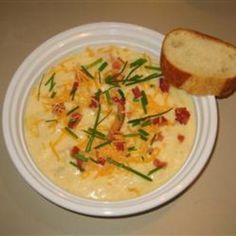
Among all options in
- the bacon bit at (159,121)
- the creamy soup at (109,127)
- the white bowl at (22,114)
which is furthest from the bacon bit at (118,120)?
the white bowl at (22,114)

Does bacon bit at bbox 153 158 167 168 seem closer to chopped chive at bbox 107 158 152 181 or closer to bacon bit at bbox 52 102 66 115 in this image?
chopped chive at bbox 107 158 152 181

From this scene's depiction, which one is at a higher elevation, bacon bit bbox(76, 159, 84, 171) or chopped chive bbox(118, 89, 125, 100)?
chopped chive bbox(118, 89, 125, 100)

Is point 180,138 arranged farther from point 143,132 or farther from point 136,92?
point 136,92

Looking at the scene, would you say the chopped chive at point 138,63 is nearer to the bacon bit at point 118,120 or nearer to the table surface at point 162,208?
the bacon bit at point 118,120

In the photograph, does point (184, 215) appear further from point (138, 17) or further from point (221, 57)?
point (138, 17)

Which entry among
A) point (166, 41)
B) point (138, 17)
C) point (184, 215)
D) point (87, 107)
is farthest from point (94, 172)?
point (138, 17)

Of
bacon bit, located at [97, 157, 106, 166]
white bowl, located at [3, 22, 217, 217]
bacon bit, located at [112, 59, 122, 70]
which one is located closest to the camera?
white bowl, located at [3, 22, 217, 217]

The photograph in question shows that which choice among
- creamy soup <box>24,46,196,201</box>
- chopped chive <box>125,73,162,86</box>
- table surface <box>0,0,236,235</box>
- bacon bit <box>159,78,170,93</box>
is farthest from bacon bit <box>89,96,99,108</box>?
table surface <box>0,0,236,235</box>
